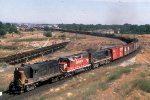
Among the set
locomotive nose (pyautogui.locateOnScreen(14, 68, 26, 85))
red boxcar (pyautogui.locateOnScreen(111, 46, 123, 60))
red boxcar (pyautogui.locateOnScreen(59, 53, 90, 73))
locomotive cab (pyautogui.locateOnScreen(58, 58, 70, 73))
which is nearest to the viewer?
locomotive nose (pyautogui.locateOnScreen(14, 68, 26, 85))

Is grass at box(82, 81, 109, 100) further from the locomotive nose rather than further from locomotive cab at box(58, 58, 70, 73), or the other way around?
locomotive cab at box(58, 58, 70, 73)

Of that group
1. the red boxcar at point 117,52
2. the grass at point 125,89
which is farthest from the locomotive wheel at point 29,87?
the red boxcar at point 117,52

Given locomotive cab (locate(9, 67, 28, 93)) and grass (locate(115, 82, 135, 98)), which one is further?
locomotive cab (locate(9, 67, 28, 93))

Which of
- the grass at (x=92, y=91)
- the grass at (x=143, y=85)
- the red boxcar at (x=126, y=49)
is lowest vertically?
the red boxcar at (x=126, y=49)

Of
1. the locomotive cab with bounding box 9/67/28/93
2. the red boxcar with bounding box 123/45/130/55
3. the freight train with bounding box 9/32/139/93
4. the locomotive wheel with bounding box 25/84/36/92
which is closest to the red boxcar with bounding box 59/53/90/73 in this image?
the freight train with bounding box 9/32/139/93

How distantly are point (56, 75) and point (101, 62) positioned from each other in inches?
727

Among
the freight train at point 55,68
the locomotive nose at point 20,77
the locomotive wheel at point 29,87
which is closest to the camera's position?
the locomotive nose at point 20,77

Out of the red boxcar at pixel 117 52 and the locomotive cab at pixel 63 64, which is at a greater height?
the locomotive cab at pixel 63 64

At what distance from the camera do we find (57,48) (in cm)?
10356

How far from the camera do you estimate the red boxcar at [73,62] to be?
153 feet

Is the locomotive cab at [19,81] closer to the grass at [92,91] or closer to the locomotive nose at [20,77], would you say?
the locomotive nose at [20,77]

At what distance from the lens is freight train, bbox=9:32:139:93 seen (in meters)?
37.6

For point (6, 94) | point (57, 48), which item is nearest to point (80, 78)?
point (6, 94)

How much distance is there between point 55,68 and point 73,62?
5241 mm
